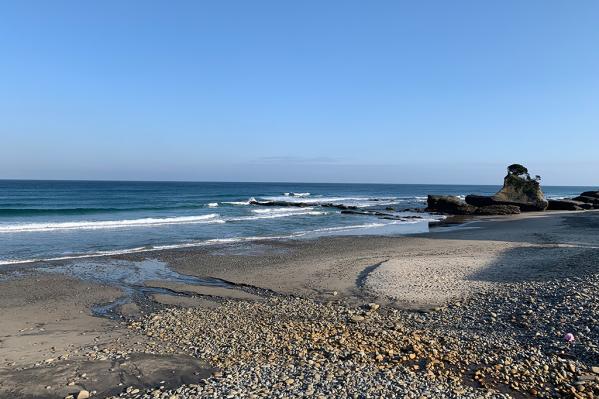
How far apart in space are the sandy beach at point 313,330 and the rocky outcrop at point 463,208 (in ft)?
89.7

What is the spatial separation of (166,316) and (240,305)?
1923 millimetres

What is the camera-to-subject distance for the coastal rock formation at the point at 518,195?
45.3 metres

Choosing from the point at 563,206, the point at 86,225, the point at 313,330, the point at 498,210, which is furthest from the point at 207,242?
the point at 563,206

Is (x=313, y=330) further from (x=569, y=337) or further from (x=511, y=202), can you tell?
(x=511, y=202)

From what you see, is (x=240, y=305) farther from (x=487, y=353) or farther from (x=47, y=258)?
(x=47, y=258)

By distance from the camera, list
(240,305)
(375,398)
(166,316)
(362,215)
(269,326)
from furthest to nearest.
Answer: (362,215) → (240,305) → (166,316) → (269,326) → (375,398)

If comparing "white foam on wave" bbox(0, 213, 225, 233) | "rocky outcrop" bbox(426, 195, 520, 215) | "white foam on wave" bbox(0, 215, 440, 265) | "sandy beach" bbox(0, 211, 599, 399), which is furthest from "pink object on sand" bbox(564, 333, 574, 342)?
"rocky outcrop" bbox(426, 195, 520, 215)

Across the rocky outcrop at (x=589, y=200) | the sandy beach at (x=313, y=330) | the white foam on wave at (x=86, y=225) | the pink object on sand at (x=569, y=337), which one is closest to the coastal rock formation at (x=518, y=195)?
the rocky outcrop at (x=589, y=200)

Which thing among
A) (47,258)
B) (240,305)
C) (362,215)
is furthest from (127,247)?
(362,215)

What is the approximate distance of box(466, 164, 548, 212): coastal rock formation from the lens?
45.3m

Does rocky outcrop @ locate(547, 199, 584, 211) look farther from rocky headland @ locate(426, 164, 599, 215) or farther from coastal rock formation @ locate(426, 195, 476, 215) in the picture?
coastal rock formation @ locate(426, 195, 476, 215)

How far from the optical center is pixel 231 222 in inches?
1332

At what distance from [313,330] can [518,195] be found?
148 ft

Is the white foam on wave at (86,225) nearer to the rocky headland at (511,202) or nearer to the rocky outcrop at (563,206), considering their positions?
the rocky headland at (511,202)
